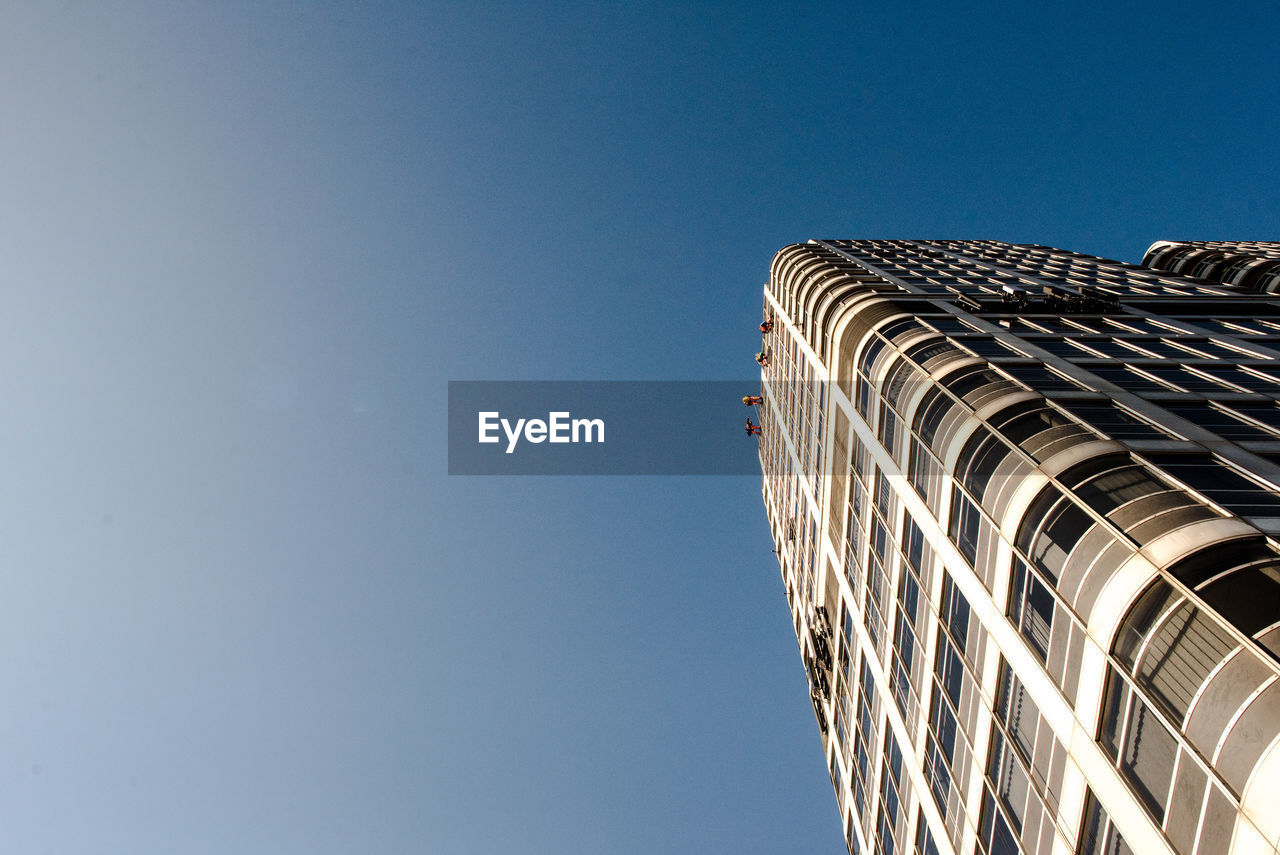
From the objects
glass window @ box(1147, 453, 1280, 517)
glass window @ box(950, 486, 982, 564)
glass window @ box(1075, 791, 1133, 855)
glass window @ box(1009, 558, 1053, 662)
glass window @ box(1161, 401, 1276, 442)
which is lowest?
glass window @ box(1075, 791, 1133, 855)

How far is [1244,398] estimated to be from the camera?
74.9ft

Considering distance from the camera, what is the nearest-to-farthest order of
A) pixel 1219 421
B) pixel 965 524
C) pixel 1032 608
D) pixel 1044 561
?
pixel 1044 561
pixel 1032 608
pixel 1219 421
pixel 965 524

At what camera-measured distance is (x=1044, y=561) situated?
60.7 ft

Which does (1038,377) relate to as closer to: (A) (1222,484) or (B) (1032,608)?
(A) (1222,484)

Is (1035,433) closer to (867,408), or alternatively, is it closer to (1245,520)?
(1245,520)

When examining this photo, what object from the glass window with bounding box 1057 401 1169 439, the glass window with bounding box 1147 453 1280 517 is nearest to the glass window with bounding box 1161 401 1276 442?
the glass window with bounding box 1057 401 1169 439

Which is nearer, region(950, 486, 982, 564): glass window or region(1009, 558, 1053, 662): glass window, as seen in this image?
region(1009, 558, 1053, 662): glass window

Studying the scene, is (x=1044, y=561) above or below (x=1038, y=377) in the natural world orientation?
below

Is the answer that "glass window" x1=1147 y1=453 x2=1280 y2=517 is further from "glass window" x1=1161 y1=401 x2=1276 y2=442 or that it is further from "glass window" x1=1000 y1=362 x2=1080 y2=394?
"glass window" x1=1000 y1=362 x2=1080 y2=394

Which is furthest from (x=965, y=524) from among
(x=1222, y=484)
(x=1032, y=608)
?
(x=1222, y=484)

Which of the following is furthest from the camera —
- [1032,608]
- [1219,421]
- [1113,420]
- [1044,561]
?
[1219,421]

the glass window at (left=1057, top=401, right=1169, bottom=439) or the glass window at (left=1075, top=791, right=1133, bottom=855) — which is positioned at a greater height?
the glass window at (left=1057, top=401, right=1169, bottom=439)

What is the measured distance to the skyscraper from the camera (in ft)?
46.1

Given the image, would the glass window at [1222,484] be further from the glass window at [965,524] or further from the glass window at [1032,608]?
the glass window at [965,524]
